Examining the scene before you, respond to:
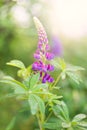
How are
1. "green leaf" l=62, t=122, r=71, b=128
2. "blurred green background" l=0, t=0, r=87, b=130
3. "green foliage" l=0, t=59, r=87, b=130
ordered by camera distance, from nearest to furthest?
"green foliage" l=0, t=59, r=87, b=130 → "green leaf" l=62, t=122, r=71, b=128 → "blurred green background" l=0, t=0, r=87, b=130

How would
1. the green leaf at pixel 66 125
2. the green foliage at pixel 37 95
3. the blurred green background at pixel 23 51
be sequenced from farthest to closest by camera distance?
1. the blurred green background at pixel 23 51
2. the green leaf at pixel 66 125
3. the green foliage at pixel 37 95

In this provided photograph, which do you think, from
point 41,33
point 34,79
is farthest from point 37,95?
point 41,33

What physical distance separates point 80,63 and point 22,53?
512 millimetres

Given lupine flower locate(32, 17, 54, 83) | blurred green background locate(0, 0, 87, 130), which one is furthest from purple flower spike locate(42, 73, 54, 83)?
blurred green background locate(0, 0, 87, 130)

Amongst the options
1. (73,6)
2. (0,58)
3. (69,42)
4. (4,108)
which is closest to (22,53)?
(0,58)

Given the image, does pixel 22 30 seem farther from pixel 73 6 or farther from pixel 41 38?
pixel 73 6

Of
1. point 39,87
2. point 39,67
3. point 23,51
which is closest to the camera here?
point 39,87

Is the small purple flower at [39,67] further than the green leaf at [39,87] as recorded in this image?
Yes

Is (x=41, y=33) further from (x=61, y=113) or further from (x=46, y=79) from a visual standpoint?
(x=61, y=113)

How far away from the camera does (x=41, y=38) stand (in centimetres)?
162

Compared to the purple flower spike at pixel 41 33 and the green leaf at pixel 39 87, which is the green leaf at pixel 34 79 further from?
the purple flower spike at pixel 41 33

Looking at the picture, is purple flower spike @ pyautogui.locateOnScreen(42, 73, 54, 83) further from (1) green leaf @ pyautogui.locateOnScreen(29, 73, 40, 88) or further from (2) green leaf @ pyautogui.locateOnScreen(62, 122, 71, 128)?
(2) green leaf @ pyautogui.locateOnScreen(62, 122, 71, 128)

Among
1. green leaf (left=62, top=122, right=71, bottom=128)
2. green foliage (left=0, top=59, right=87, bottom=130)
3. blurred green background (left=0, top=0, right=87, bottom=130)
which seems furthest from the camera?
blurred green background (left=0, top=0, right=87, bottom=130)

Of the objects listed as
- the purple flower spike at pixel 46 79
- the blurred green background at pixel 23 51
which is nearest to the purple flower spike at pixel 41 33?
the purple flower spike at pixel 46 79
